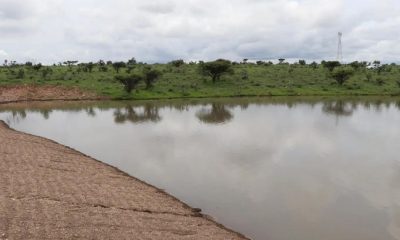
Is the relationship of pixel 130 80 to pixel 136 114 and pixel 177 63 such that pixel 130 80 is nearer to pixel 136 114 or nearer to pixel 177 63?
pixel 136 114

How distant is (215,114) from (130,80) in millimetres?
18596

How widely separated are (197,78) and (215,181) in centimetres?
4957

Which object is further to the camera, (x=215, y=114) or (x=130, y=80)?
(x=130, y=80)

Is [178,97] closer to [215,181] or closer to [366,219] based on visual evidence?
[215,181]

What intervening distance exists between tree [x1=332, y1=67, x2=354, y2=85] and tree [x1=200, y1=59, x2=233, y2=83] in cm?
1496

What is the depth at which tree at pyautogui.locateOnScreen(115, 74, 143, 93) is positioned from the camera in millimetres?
55266

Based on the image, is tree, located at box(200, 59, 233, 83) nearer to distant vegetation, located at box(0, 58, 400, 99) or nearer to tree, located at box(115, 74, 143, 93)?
distant vegetation, located at box(0, 58, 400, 99)

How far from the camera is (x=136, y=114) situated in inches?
1607

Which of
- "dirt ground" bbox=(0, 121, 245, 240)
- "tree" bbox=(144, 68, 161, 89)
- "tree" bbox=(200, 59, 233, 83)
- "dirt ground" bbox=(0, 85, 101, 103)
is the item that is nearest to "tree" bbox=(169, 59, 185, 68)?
"tree" bbox=(200, 59, 233, 83)

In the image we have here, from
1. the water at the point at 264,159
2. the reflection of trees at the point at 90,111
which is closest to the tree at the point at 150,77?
the reflection of trees at the point at 90,111

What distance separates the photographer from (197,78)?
216ft

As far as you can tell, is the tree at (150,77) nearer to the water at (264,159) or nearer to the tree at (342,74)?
the water at (264,159)

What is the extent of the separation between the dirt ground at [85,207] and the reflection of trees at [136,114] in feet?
59.4

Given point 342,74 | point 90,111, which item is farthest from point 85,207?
point 342,74
